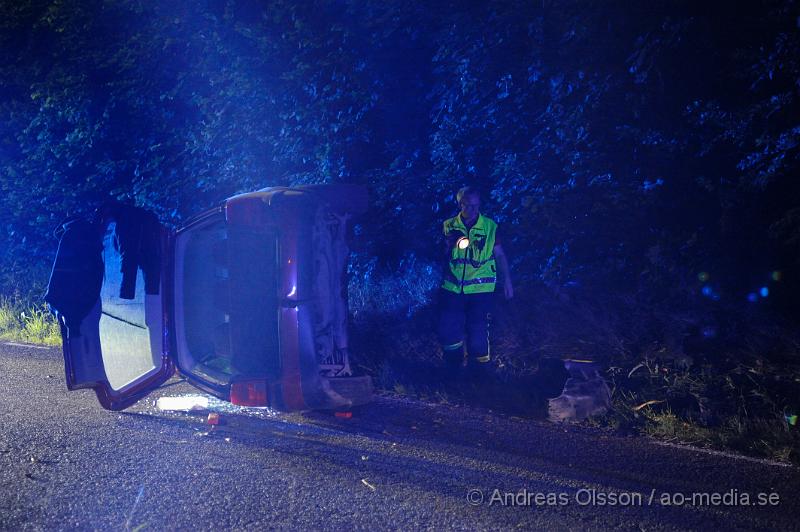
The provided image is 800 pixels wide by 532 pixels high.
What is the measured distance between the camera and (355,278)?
7254 millimetres

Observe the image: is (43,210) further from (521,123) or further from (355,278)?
(521,123)

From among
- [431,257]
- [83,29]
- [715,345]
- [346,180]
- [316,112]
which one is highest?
[83,29]

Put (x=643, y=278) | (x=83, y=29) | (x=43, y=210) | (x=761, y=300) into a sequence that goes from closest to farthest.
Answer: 1. (x=761, y=300)
2. (x=643, y=278)
3. (x=83, y=29)
4. (x=43, y=210)

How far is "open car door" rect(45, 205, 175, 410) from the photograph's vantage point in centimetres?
438

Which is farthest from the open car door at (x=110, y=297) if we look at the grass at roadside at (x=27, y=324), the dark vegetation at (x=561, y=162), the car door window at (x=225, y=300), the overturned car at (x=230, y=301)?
the grass at roadside at (x=27, y=324)

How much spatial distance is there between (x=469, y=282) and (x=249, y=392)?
2412mm

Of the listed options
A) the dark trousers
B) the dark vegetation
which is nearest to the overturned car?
the dark vegetation

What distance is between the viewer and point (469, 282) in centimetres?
575

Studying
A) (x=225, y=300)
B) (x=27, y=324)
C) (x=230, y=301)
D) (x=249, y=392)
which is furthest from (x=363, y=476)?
(x=27, y=324)

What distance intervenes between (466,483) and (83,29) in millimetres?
10095

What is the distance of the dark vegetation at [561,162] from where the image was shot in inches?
195

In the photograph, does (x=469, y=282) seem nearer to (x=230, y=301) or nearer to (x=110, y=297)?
(x=230, y=301)

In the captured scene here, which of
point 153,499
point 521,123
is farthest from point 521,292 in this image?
point 153,499

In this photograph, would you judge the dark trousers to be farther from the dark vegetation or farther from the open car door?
the open car door
